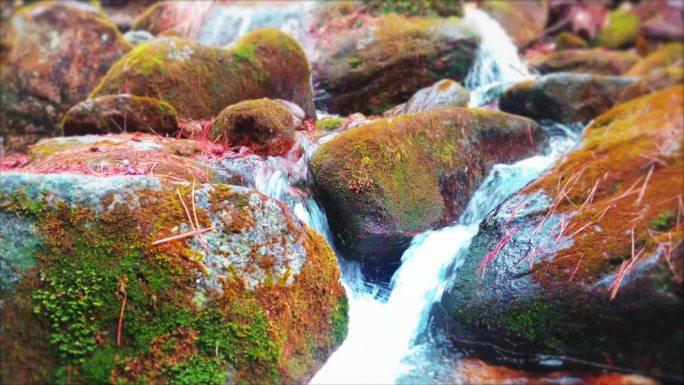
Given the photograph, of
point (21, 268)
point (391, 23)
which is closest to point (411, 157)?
point (21, 268)

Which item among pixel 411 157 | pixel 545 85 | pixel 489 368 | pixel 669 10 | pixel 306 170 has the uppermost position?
pixel 669 10

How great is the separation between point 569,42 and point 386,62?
20.8 ft

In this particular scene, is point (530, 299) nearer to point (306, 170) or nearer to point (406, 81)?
point (306, 170)

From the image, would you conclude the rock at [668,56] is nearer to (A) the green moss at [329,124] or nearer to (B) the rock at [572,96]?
(A) the green moss at [329,124]

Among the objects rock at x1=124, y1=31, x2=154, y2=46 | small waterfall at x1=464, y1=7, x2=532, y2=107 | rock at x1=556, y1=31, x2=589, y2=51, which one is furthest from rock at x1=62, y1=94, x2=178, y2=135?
rock at x1=556, y1=31, x2=589, y2=51

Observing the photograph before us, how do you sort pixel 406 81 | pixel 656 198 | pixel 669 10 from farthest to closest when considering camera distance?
pixel 406 81, pixel 656 198, pixel 669 10

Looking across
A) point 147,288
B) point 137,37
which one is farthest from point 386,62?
point 147,288

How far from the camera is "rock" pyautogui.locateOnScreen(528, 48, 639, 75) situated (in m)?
8.30

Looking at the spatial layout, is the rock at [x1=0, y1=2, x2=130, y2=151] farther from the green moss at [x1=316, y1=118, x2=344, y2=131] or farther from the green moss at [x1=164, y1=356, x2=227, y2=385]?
the green moss at [x1=164, y1=356, x2=227, y2=385]

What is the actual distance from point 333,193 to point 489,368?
1.67m

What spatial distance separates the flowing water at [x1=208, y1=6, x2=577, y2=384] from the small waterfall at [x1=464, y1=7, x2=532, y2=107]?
112 inches

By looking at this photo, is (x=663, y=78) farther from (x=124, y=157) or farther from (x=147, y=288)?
(x=124, y=157)

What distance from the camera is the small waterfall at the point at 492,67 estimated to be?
770cm

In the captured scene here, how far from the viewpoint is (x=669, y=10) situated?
7.86 ft
